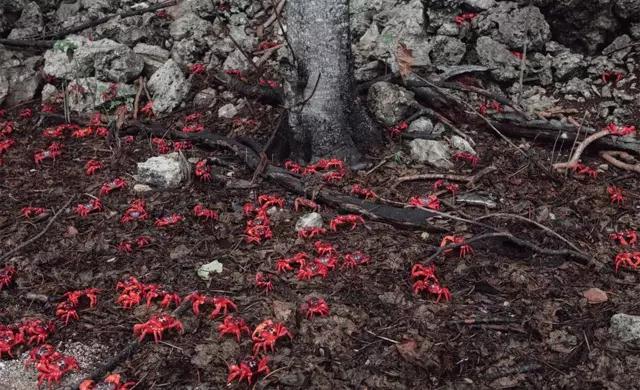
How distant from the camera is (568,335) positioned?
13.7 feet

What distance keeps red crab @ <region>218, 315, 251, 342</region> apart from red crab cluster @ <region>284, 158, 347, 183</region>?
7.83 ft

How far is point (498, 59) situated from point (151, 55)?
5.27m

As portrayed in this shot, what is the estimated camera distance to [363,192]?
240 inches

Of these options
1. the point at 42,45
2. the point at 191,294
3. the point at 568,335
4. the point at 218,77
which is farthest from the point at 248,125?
the point at 568,335

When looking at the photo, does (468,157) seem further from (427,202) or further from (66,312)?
(66,312)

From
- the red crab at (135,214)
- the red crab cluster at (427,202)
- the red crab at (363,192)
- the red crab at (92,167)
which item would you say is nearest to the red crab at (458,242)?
the red crab cluster at (427,202)

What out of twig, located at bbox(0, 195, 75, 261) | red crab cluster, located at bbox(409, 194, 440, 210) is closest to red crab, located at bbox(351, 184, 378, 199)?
red crab cluster, located at bbox(409, 194, 440, 210)

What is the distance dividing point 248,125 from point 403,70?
2.21 metres

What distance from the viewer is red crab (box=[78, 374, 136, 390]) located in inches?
151

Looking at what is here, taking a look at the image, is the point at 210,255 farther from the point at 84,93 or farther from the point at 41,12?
the point at 41,12

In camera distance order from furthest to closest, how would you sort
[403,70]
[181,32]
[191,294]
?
[181,32] → [403,70] → [191,294]

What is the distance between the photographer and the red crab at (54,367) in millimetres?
3971

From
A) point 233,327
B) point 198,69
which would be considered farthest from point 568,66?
point 233,327

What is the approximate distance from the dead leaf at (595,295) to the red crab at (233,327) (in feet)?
8.57
